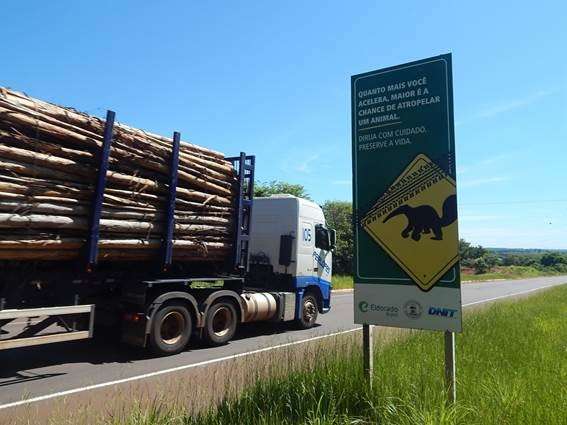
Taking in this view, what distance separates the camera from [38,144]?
7086 mm

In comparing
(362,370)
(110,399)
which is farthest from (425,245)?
(110,399)

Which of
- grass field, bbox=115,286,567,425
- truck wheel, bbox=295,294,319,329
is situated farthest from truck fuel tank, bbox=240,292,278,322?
grass field, bbox=115,286,567,425

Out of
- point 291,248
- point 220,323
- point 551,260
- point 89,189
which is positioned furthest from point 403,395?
point 551,260

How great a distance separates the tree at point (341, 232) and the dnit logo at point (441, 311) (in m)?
29.5

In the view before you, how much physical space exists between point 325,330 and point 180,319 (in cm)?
463

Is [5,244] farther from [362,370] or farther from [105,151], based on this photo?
[362,370]

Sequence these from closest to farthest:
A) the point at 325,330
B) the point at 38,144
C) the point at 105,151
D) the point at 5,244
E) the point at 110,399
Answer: the point at 110,399 → the point at 5,244 → the point at 38,144 → the point at 105,151 → the point at 325,330

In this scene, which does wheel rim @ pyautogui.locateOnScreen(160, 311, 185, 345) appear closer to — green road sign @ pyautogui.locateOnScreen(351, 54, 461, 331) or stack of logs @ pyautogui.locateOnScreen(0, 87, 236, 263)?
stack of logs @ pyautogui.locateOnScreen(0, 87, 236, 263)

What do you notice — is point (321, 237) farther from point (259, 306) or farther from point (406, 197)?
point (406, 197)

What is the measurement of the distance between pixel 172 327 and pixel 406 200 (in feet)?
18.5

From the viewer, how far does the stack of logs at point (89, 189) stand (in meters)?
6.80

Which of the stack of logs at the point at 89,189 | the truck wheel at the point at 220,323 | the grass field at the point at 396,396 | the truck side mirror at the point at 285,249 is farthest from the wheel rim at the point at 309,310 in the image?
the grass field at the point at 396,396

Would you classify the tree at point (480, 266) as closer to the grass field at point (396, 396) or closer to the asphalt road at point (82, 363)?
the asphalt road at point (82, 363)

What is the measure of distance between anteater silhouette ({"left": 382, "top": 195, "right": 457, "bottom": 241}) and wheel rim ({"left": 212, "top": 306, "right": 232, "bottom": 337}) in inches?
235
